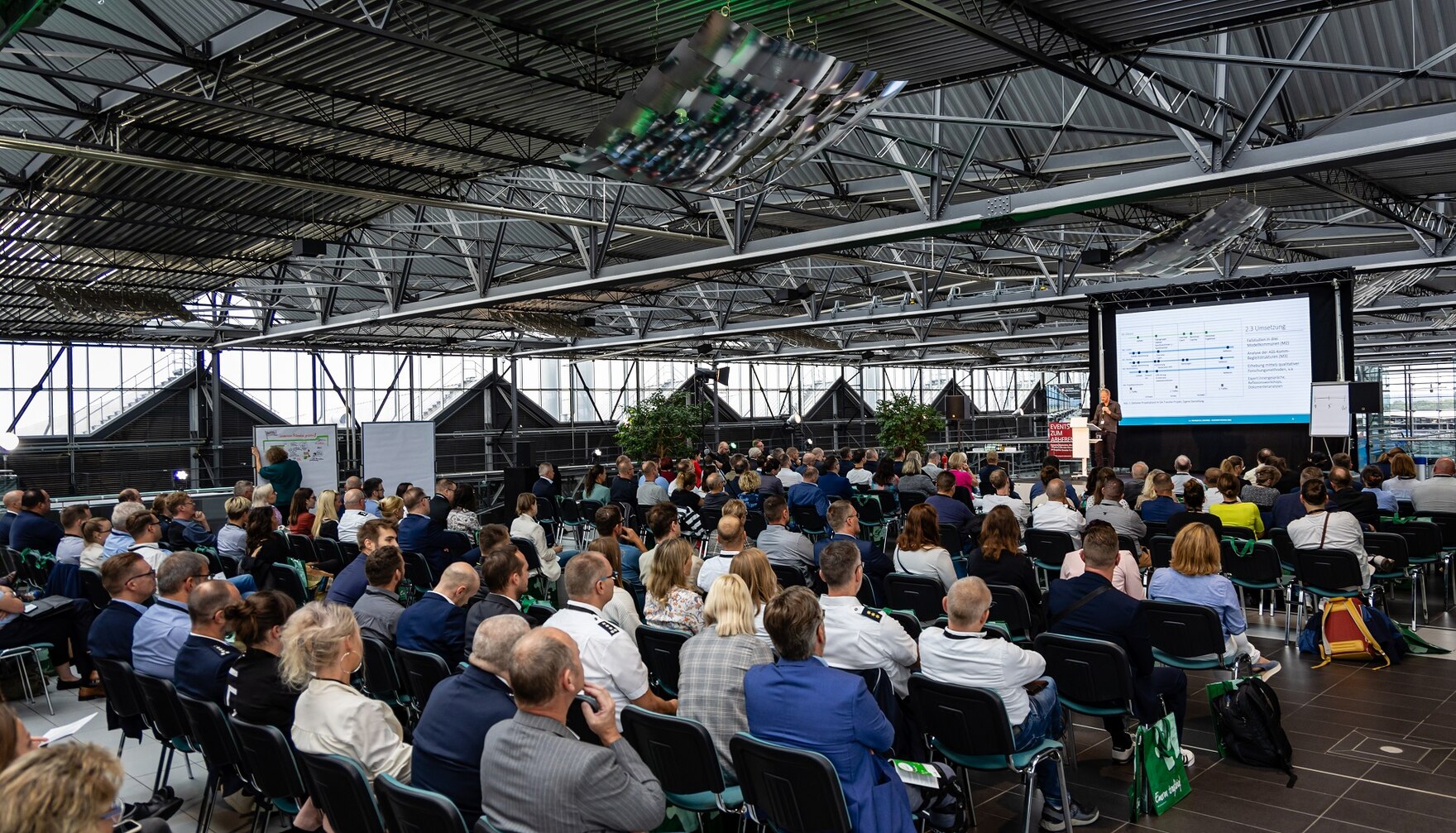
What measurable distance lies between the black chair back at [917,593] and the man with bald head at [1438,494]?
5.56 meters

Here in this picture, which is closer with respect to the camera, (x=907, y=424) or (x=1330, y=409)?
(x=1330, y=409)

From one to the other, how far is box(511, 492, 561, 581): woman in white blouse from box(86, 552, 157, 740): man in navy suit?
3356mm

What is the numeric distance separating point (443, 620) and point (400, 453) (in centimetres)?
1131

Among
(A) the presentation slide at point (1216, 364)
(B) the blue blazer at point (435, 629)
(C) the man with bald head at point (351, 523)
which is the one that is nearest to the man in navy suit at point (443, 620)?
(B) the blue blazer at point (435, 629)

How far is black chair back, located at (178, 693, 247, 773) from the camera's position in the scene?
12.0 ft

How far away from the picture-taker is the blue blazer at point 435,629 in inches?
184

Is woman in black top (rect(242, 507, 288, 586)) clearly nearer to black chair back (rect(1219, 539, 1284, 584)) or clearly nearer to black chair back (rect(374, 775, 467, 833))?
black chair back (rect(374, 775, 467, 833))

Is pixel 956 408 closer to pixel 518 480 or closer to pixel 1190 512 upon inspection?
pixel 518 480

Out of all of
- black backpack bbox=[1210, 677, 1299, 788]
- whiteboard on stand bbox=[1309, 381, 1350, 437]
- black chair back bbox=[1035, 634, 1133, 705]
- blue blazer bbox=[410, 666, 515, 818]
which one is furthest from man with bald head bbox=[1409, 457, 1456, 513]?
blue blazer bbox=[410, 666, 515, 818]

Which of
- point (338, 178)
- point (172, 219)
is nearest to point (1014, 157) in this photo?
point (338, 178)

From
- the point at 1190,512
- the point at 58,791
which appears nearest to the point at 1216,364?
the point at 1190,512

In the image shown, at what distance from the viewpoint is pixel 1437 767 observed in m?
4.70

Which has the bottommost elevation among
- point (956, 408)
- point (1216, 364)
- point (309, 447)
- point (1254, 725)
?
point (1254, 725)

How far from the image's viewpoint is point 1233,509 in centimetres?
787
